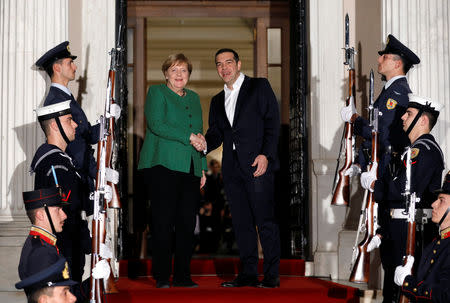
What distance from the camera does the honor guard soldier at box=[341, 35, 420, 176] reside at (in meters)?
4.85

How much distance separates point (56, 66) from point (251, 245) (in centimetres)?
194

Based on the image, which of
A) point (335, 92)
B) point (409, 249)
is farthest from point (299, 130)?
point (409, 249)

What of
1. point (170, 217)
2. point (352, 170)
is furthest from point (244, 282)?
point (352, 170)

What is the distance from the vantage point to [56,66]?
5223 mm

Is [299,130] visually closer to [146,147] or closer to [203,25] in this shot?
[146,147]

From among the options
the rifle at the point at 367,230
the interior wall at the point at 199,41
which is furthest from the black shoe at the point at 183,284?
the interior wall at the point at 199,41

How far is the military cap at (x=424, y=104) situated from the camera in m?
4.45

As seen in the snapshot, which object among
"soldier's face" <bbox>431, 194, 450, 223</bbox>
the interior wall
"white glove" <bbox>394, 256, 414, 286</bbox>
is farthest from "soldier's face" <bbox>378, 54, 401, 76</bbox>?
the interior wall

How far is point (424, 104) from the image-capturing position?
4445 millimetres

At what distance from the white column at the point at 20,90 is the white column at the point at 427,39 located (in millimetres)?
2692

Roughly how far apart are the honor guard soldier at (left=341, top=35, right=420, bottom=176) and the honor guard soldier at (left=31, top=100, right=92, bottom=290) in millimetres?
1805

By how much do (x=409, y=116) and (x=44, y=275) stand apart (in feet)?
7.73

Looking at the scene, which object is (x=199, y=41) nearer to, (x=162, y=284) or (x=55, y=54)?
(x=55, y=54)

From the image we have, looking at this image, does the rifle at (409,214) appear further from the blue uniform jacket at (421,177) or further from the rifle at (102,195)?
the rifle at (102,195)
